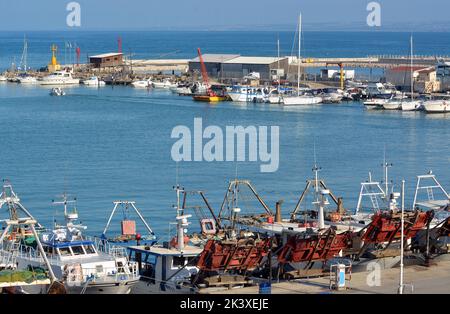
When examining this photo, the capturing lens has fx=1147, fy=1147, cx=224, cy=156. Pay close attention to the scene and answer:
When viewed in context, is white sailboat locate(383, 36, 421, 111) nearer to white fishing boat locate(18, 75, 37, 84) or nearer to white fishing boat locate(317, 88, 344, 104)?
white fishing boat locate(317, 88, 344, 104)

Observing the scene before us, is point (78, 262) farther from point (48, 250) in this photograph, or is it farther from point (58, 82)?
point (58, 82)

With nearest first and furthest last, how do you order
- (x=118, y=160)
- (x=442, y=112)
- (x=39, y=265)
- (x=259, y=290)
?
(x=259, y=290) < (x=39, y=265) < (x=118, y=160) < (x=442, y=112)

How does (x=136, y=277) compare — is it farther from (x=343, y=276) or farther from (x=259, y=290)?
(x=343, y=276)

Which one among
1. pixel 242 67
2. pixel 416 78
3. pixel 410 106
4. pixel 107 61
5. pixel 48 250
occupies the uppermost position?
pixel 107 61

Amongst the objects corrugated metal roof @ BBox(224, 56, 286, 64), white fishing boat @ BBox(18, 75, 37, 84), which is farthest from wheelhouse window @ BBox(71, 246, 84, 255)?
white fishing boat @ BBox(18, 75, 37, 84)

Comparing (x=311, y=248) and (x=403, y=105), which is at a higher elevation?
(x=403, y=105)

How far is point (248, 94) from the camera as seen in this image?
6550 cm

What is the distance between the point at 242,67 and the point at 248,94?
1250 centimetres

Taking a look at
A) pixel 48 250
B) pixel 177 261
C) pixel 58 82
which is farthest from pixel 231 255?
pixel 58 82

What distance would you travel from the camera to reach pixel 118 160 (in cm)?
3838

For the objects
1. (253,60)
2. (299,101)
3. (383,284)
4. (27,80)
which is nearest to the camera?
(383,284)

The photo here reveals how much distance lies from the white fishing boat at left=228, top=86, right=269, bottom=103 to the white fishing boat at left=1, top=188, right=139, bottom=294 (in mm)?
45608
